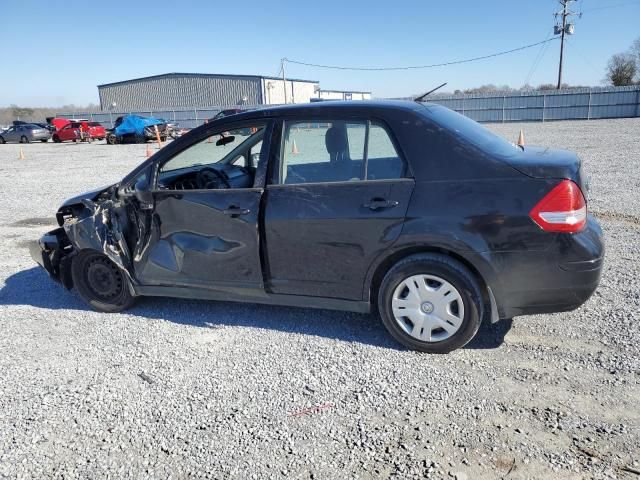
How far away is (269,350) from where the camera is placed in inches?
148

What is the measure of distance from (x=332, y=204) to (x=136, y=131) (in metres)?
29.4

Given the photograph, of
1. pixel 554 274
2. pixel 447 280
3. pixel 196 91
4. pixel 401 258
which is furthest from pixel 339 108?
pixel 196 91

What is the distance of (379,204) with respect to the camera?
11.3 feet

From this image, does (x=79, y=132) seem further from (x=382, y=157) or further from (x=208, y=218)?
(x=382, y=157)

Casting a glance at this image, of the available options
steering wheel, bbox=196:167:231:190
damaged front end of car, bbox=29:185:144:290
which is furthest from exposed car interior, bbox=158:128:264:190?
damaged front end of car, bbox=29:185:144:290

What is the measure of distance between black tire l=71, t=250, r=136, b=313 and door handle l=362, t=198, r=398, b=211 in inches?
94.6

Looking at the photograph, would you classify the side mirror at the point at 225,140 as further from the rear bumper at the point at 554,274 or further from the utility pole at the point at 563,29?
the utility pole at the point at 563,29

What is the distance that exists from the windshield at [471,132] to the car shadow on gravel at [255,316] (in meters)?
1.41

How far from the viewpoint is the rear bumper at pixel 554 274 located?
10.4 feet

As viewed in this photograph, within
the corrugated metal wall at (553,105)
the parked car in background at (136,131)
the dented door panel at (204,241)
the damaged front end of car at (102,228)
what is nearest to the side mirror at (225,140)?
the dented door panel at (204,241)

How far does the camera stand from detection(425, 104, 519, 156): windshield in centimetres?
346

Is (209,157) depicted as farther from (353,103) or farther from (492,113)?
(492,113)

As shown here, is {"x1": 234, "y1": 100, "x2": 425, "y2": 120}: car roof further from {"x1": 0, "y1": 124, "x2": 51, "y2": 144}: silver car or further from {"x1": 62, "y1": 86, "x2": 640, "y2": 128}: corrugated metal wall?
{"x1": 0, "y1": 124, "x2": 51, "y2": 144}: silver car

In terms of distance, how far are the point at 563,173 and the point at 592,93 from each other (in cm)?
3797
